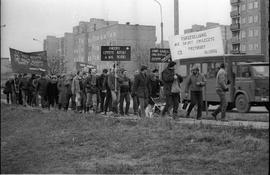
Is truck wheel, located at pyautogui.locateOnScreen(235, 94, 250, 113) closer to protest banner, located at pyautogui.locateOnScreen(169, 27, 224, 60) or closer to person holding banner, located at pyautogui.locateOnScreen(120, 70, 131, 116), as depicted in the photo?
protest banner, located at pyautogui.locateOnScreen(169, 27, 224, 60)

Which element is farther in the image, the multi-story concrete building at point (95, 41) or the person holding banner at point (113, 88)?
the multi-story concrete building at point (95, 41)

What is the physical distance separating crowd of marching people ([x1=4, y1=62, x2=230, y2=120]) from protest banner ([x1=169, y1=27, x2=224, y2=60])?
1.27m

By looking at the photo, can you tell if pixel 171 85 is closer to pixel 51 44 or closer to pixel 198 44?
pixel 198 44

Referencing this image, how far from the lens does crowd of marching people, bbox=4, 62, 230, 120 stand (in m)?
13.7

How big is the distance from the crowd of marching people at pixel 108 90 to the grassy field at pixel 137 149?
1.66 meters

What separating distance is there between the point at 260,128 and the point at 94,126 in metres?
4.08

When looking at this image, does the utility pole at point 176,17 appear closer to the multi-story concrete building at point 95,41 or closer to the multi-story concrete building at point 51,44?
the multi-story concrete building at point 51,44

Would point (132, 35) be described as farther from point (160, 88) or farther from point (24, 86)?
point (160, 88)

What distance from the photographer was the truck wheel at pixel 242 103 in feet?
45.2

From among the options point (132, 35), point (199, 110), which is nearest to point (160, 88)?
point (199, 110)

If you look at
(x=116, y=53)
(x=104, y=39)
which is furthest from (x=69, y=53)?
(x=116, y=53)

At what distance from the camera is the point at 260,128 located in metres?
9.83

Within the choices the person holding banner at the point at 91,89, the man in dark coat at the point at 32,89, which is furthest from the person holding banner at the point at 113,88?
the man in dark coat at the point at 32,89

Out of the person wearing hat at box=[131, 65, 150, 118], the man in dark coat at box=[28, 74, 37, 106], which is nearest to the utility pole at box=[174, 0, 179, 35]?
the person wearing hat at box=[131, 65, 150, 118]
